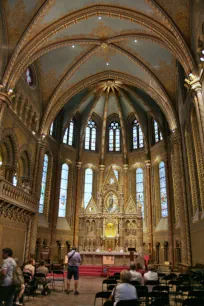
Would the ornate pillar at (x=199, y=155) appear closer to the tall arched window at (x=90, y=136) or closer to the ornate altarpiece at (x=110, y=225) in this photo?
the ornate altarpiece at (x=110, y=225)

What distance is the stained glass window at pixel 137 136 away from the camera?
29.1m

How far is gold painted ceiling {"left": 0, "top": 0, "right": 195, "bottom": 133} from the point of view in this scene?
15.7 metres

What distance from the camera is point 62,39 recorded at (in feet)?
62.1

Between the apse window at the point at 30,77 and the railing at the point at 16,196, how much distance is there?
9.29 metres

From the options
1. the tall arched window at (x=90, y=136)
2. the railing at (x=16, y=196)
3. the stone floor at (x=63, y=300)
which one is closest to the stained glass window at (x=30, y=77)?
the railing at (x=16, y=196)

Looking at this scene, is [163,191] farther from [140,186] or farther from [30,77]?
[30,77]

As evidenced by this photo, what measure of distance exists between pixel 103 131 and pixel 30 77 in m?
10.1

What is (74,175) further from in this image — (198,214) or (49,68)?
(198,214)

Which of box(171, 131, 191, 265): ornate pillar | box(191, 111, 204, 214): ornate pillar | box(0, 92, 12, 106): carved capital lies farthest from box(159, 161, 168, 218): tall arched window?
box(0, 92, 12, 106): carved capital

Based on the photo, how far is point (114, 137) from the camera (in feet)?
100

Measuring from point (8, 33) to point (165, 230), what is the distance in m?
19.4

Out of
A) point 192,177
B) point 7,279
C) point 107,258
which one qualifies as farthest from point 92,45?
point 7,279

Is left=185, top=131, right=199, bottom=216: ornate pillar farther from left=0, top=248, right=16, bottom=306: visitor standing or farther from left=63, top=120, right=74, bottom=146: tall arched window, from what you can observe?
left=63, top=120, right=74, bottom=146: tall arched window

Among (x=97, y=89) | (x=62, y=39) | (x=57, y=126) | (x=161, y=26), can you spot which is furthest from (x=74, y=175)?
(x=161, y=26)
